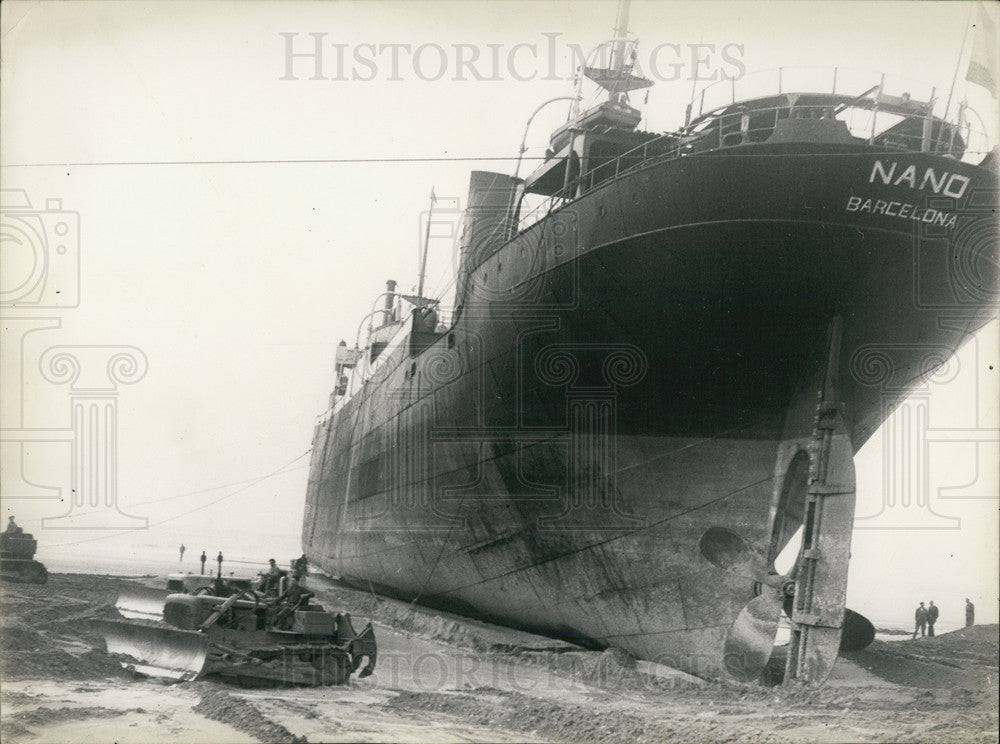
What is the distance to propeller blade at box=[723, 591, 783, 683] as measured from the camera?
24.5 ft

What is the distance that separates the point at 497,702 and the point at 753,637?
228cm

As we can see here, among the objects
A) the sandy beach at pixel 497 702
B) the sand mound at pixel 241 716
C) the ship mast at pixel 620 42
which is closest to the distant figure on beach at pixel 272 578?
the sandy beach at pixel 497 702

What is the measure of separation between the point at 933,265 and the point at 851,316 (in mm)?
834

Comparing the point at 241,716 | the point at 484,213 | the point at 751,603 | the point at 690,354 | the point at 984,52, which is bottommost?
the point at 241,716

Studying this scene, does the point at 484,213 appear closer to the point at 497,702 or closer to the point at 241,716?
the point at 497,702

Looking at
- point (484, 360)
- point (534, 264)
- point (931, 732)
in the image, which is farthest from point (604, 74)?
point (931, 732)

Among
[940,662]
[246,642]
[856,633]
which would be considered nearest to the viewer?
[246,642]

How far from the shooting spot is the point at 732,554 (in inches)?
314

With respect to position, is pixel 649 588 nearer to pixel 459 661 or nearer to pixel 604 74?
pixel 459 661

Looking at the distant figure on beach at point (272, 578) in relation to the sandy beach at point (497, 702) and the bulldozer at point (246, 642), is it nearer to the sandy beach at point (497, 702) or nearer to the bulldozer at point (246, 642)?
the bulldozer at point (246, 642)

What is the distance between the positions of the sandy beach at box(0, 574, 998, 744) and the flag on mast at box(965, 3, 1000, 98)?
16.1 ft

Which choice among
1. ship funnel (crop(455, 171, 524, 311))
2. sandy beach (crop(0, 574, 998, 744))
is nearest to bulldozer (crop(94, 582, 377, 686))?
sandy beach (crop(0, 574, 998, 744))

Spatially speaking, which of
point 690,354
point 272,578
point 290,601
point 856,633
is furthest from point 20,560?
point 856,633

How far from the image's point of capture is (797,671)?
7117 mm
